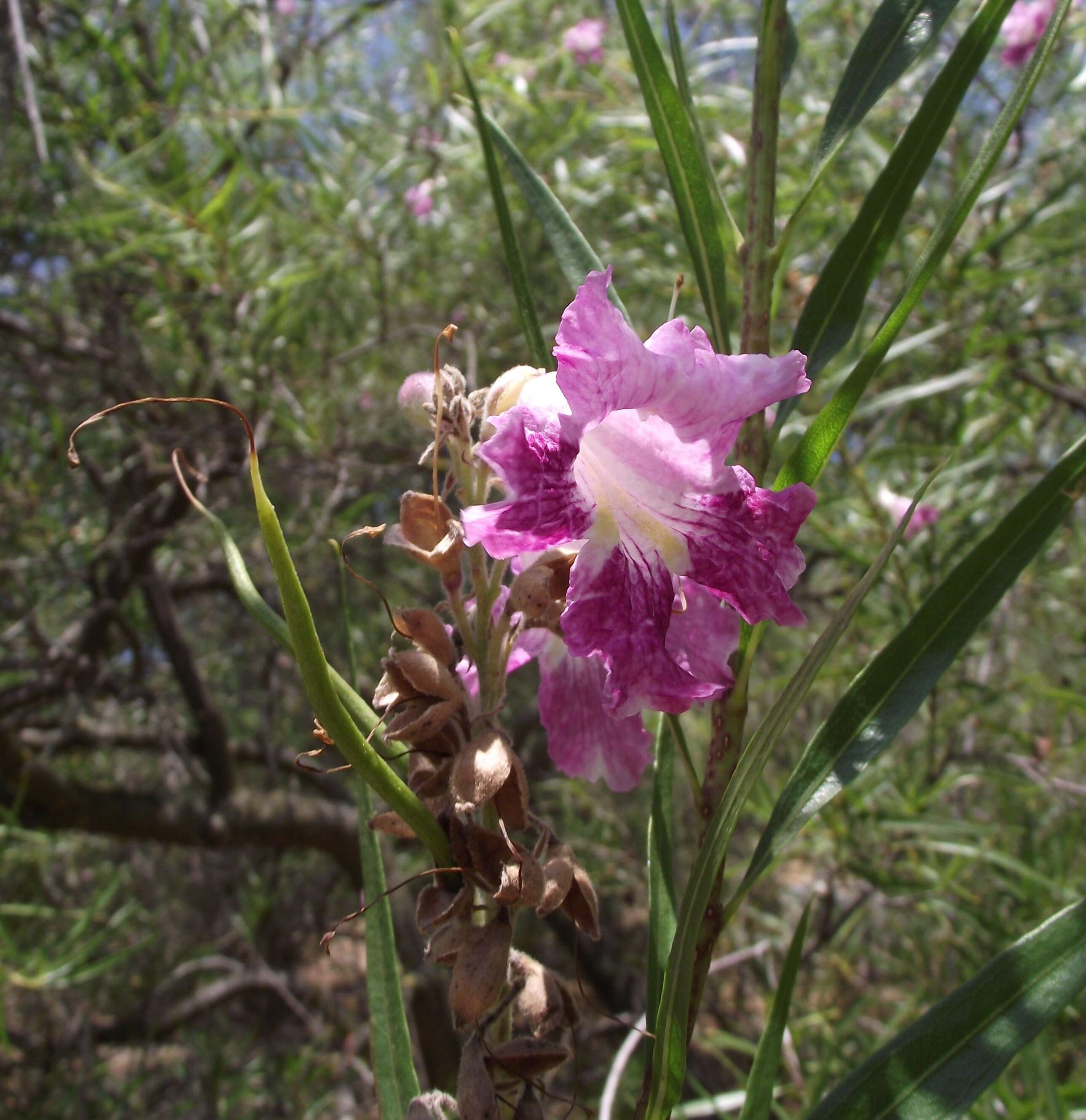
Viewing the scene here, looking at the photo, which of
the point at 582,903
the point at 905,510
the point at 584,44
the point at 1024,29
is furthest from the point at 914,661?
the point at 1024,29

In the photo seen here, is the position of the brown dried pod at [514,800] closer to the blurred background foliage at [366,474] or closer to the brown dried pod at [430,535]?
the brown dried pod at [430,535]

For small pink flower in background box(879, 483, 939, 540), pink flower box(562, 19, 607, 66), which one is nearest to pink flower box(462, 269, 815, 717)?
small pink flower in background box(879, 483, 939, 540)

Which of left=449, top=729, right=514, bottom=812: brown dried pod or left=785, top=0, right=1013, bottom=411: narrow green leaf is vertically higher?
left=785, top=0, right=1013, bottom=411: narrow green leaf

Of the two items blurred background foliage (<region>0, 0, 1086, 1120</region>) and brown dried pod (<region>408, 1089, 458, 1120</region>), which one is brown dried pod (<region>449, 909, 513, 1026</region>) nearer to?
brown dried pod (<region>408, 1089, 458, 1120</region>)

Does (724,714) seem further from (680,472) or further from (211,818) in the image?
(211,818)

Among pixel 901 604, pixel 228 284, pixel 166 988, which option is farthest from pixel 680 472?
pixel 166 988
